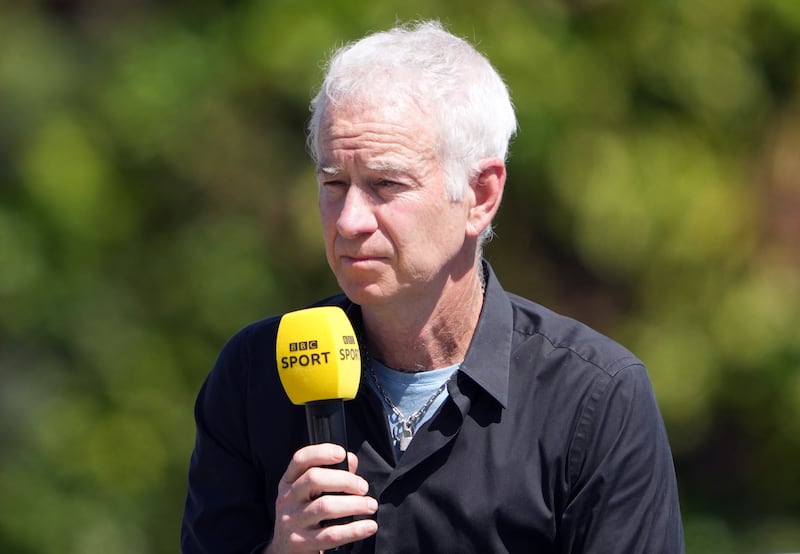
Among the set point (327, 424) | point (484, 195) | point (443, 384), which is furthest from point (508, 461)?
point (484, 195)

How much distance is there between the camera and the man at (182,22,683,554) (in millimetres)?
2381

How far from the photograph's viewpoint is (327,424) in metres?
2.13

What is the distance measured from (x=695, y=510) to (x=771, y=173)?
1.76 m

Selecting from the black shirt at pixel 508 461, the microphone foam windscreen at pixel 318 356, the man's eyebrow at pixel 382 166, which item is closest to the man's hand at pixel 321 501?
the microphone foam windscreen at pixel 318 356

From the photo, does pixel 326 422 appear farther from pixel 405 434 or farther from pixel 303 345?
pixel 405 434

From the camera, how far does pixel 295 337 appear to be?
86.6 inches

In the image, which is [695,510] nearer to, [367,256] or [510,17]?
[510,17]

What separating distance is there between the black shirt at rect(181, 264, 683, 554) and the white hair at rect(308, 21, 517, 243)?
383 millimetres

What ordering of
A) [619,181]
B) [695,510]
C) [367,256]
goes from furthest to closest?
[695,510], [619,181], [367,256]

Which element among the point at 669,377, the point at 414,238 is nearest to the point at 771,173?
the point at 669,377

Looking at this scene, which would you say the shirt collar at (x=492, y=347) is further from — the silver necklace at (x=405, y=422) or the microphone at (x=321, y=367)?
the microphone at (x=321, y=367)

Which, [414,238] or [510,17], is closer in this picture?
[414,238]

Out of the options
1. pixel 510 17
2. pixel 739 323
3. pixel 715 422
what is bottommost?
pixel 715 422

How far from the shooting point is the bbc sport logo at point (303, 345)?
2.17 meters
